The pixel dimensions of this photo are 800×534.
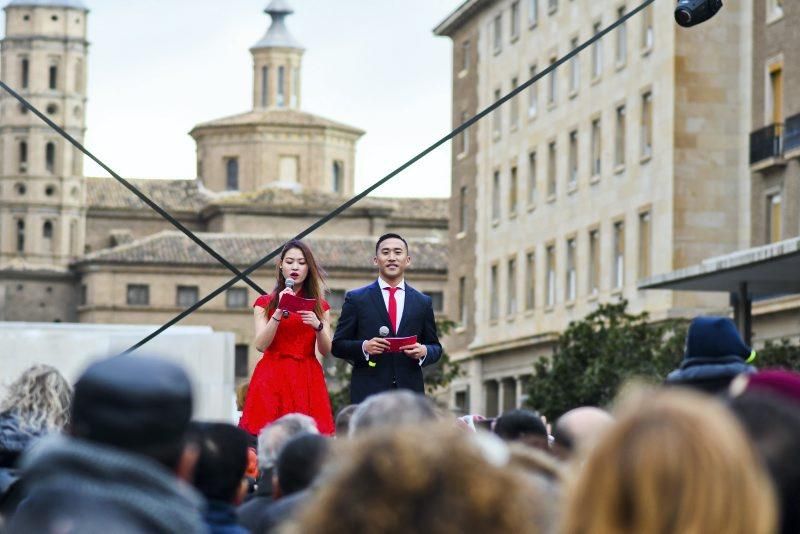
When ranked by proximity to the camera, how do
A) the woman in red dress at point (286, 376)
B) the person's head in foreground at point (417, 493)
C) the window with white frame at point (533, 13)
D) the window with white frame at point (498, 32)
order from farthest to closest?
the window with white frame at point (498, 32) < the window with white frame at point (533, 13) < the woman in red dress at point (286, 376) < the person's head in foreground at point (417, 493)

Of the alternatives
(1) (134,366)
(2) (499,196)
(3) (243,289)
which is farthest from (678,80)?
(3) (243,289)

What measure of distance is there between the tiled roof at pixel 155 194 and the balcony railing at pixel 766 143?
9211 cm

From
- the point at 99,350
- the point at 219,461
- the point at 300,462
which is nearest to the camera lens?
the point at 219,461

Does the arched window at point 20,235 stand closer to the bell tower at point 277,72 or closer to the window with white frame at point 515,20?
the bell tower at point 277,72

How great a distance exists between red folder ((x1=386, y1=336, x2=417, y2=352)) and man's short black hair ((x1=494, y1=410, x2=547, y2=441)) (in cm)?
400

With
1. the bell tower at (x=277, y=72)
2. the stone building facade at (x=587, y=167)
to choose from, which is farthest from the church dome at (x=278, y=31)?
the stone building facade at (x=587, y=167)

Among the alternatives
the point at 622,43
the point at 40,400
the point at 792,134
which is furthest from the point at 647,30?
the point at 40,400

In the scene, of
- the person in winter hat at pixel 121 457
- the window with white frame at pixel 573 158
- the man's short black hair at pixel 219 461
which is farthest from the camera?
the window with white frame at pixel 573 158

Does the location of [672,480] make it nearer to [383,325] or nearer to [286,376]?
[383,325]

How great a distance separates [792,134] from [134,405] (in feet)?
162

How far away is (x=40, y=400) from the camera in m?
10.3

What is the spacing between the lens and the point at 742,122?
2406 inches

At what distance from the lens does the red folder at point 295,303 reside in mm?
14570

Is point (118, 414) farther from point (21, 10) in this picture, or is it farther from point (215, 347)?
point (21, 10)
